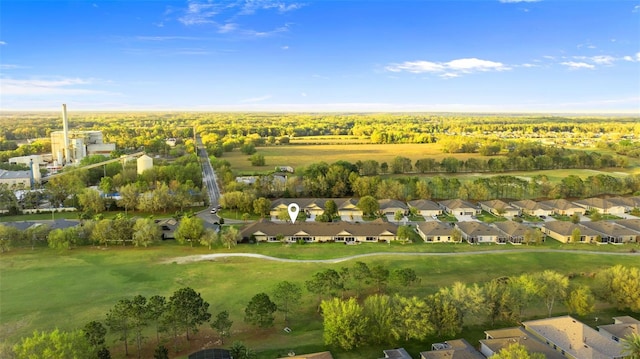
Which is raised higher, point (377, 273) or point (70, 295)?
point (377, 273)

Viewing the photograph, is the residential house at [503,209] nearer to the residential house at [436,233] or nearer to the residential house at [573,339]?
the residential house at [436,233]

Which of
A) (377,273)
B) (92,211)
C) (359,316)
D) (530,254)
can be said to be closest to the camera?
(359,316)

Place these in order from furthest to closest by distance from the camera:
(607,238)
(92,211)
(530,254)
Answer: (92,211), (607,238), (530,254)

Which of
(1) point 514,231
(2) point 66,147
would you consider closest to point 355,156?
(1) point 514,231

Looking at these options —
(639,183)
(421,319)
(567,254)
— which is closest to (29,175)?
(421,319)

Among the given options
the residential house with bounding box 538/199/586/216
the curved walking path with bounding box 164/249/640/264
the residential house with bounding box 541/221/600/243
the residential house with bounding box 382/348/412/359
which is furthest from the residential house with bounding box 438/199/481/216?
the residential house with bounding box 382/348/412/359

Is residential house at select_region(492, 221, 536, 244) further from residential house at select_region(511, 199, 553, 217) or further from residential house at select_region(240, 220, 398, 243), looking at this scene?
residential house at select_region(240, 220, 398, 243)

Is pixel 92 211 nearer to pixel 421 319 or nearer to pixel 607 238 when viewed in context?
pixel 421 319
